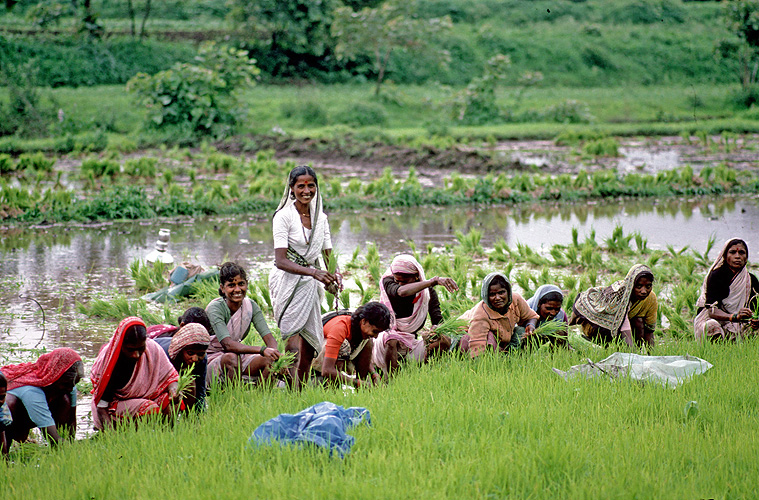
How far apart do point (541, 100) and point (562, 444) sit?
23486 mm

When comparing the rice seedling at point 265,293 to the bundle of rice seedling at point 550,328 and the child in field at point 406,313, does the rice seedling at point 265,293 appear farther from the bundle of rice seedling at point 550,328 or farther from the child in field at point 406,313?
the bundle of rice seedling at point 550,328

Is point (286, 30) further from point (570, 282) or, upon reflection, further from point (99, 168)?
point (570, 282)

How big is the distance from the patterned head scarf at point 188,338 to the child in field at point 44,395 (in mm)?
572

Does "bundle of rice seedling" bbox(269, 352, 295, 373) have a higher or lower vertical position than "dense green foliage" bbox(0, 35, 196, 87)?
lower

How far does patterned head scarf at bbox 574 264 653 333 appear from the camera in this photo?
233 inches

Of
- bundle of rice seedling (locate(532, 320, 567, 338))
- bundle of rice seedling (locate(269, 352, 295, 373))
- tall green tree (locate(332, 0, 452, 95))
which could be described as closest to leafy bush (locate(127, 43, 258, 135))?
tall green tree (locate(332, 0, 452, 95))

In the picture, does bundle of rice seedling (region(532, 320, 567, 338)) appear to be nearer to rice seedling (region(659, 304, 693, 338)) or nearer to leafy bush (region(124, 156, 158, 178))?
rice seedling (region(659, 304, 693, 338))

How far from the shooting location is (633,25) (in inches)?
1425

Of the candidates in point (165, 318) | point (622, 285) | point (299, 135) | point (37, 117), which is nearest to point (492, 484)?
point (622, 285)

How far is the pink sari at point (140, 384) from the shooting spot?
4.54 meters

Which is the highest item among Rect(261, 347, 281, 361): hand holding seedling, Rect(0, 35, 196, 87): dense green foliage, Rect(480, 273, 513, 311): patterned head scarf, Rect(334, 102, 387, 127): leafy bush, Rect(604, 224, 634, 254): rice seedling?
Rect(0, 35, 196, 87): dense green foliage

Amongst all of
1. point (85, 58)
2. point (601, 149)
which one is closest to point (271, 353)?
point (601, 149)

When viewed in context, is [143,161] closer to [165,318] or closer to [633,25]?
[165,318]

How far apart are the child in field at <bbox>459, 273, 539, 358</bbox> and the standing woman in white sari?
1021 millimetres
